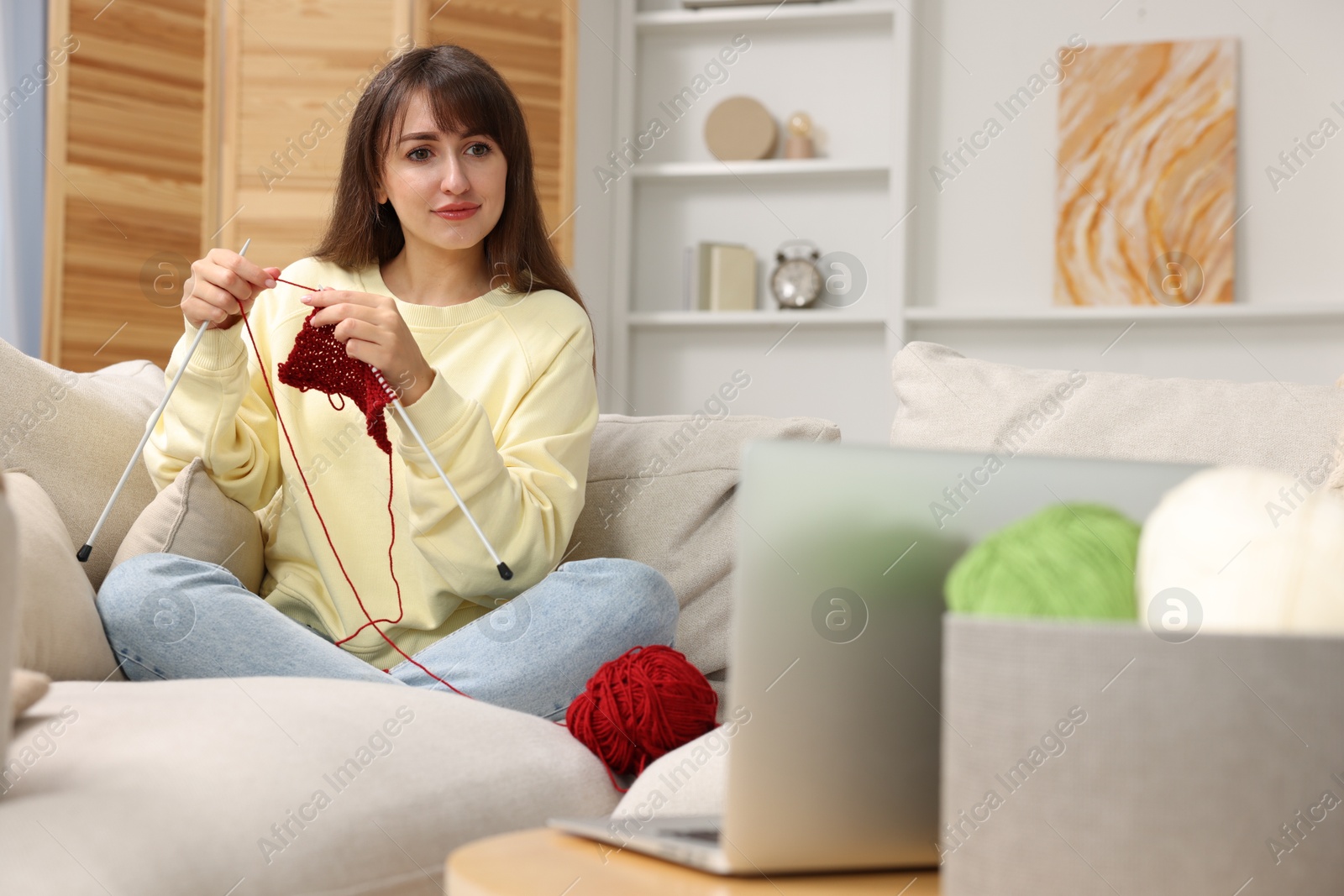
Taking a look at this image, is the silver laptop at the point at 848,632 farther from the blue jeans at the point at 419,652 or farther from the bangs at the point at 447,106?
the bangs at the point at 447,106

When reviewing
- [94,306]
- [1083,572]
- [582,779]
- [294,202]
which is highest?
[294,202]

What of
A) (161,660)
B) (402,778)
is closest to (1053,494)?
(402,778)

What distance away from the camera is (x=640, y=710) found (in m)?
1.13

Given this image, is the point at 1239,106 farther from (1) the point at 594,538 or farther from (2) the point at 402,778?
(2) the point at 402,778

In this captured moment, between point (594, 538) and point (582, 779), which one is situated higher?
point (594, 538)

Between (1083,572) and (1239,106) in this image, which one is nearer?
(1083,572)

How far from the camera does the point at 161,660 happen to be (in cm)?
125

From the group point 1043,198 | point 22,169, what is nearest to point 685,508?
point 22,169

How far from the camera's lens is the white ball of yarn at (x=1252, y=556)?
1.72 feet

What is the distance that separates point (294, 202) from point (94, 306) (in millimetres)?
534

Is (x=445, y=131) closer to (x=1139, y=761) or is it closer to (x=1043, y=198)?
(x=1139, y=761)

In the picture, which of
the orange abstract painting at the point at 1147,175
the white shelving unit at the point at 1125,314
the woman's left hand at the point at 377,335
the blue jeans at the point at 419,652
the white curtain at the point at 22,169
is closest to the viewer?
the blue jeans at the point at 419,652

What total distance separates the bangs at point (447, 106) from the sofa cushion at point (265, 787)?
841 millimetres

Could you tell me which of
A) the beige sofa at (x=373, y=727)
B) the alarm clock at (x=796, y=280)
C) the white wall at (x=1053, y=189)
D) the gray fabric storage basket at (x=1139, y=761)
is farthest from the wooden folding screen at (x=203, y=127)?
the gray fabric storage basket at (x=1139, y=761)
